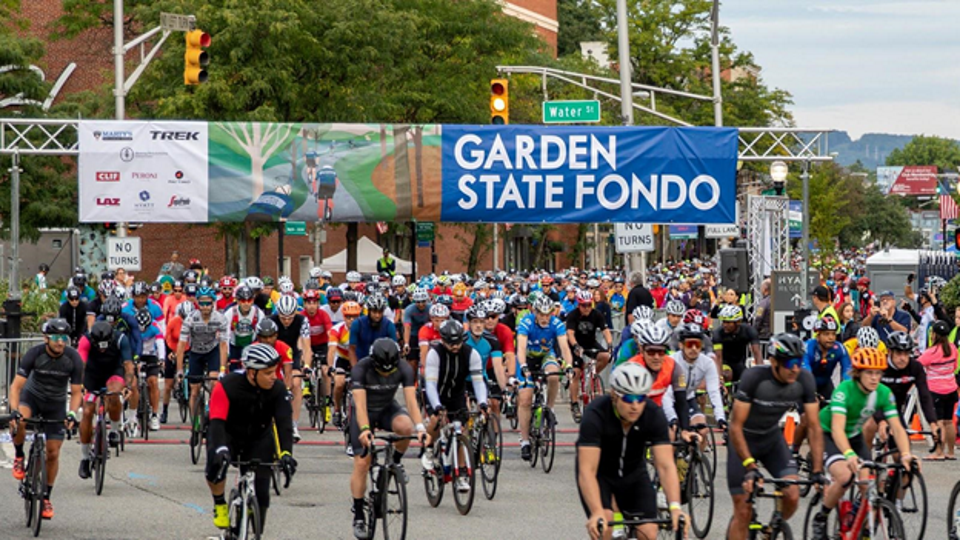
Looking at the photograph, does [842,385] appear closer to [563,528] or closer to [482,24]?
[563,528]

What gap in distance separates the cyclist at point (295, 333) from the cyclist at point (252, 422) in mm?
7942

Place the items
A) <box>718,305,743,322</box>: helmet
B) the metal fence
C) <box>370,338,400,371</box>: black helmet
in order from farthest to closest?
1. the metal fence
2. <box>718,305,743,322</box>: helmet
3. <box>370,338,400,371</box>: black helmet

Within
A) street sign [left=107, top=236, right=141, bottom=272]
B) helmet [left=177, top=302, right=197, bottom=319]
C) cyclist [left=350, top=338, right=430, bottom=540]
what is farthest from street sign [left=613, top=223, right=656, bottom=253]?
cyclist [left=350, top=338, right=430, bottom=540]

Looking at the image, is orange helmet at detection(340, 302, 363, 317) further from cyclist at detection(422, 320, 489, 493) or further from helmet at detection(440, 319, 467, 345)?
helmet at detection(440, 319, 467, 345)

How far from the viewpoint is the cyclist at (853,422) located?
10812 mm

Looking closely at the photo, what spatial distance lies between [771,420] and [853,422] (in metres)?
0.84

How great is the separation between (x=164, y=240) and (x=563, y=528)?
162 feet

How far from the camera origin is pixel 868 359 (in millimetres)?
11289

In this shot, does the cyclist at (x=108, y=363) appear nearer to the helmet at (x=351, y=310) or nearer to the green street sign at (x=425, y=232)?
the helmet at (x=351, y=310)

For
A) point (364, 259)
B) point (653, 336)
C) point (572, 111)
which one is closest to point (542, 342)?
point (653, 336)

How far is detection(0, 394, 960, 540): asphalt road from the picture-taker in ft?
42.9

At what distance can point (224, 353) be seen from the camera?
1845cm

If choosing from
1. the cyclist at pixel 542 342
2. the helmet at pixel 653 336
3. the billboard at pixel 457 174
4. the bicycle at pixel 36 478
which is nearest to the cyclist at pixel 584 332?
the cyclist at pixel 542 342

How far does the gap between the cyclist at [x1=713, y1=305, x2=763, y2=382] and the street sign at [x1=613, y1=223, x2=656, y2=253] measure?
925 centimetres
